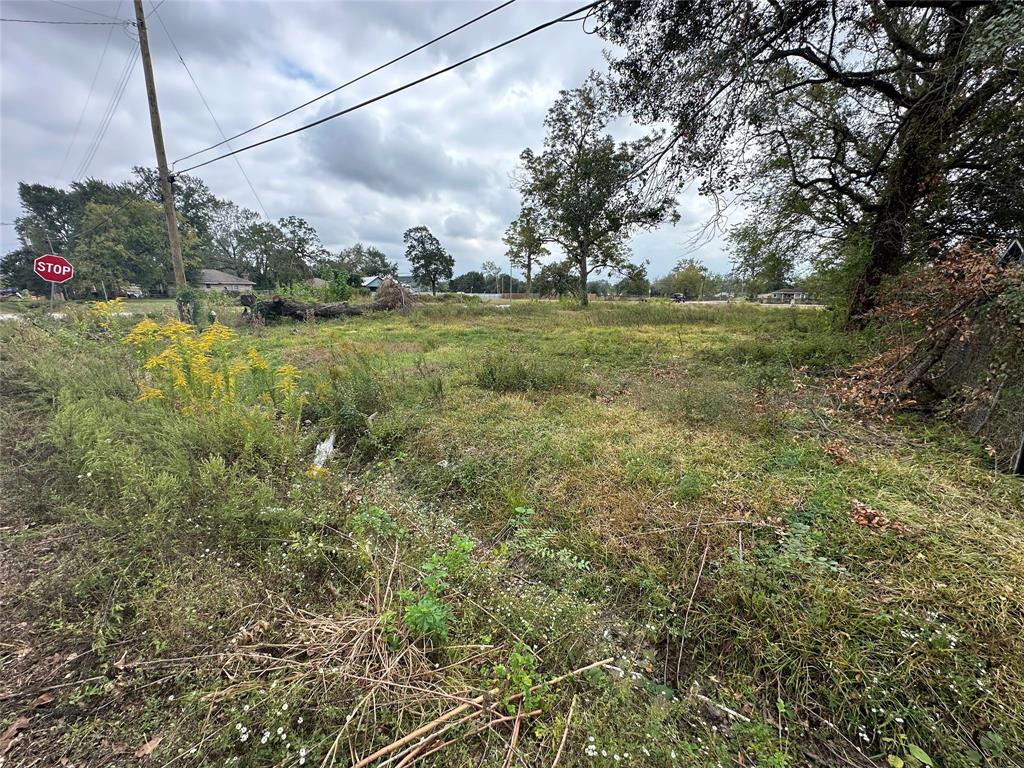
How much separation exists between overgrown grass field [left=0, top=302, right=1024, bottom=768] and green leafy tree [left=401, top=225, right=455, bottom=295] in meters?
43.1

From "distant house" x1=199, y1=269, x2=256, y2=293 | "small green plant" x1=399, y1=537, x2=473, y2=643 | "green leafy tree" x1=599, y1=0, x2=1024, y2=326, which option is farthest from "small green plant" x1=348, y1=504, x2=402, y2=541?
"distant house" x1=199, y1=269, x2=256, y2=293

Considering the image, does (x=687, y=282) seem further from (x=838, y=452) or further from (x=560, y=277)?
(x=838, y=452)

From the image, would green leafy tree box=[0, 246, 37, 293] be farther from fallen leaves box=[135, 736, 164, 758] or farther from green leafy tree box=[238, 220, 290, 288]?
fallen leaves box=[135, 736, 164, 758]

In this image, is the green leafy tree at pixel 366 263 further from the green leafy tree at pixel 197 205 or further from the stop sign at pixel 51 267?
the stop sign at pixel 51 267

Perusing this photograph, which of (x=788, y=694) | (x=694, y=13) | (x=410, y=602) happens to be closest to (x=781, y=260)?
(x=694, y=13)

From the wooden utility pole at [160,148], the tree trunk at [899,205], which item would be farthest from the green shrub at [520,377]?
the wooden utility pole at [160,148]

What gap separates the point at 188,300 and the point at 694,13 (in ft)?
40.9

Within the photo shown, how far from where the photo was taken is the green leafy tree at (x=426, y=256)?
1720 inches

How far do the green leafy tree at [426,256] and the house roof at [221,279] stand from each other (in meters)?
19.4

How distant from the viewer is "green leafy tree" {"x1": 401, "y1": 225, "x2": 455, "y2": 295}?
43688 mm

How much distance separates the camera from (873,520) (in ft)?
7.01

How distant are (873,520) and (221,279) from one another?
5784cm

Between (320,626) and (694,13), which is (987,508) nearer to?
(320,626)

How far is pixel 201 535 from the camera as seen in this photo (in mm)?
2088
